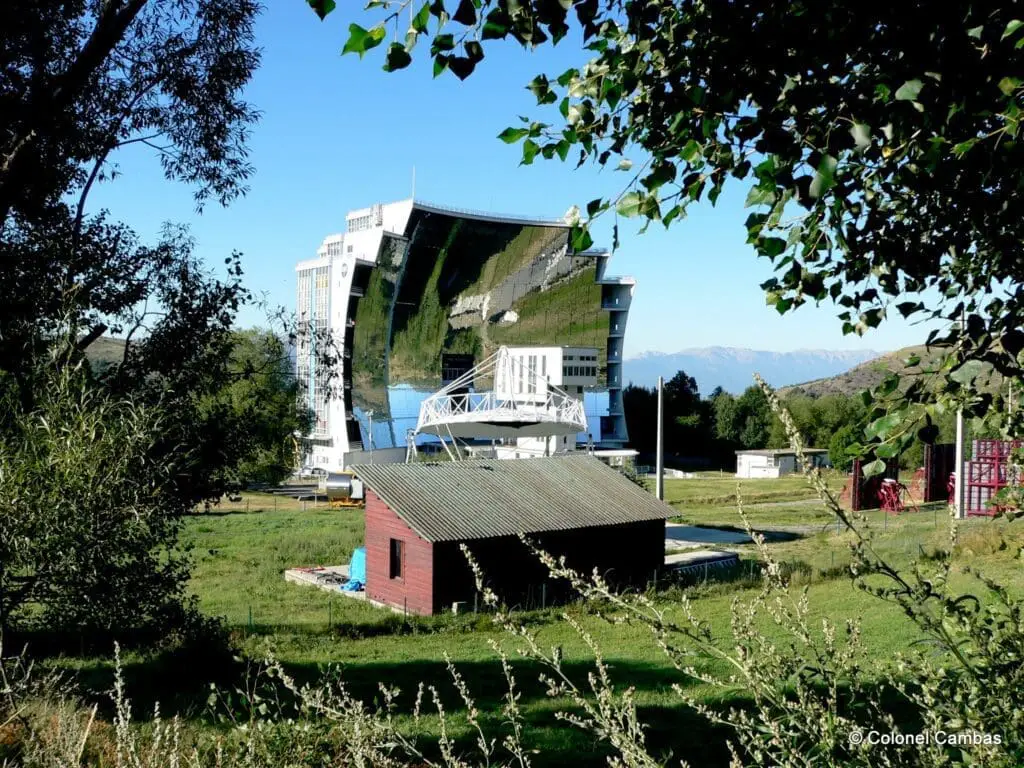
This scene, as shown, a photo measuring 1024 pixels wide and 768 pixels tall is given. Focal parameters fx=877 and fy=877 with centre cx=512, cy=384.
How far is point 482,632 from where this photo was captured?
759 inches

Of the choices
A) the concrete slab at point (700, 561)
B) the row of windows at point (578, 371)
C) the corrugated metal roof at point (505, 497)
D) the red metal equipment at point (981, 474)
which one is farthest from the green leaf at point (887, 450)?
the row of windows at point (578, 371)

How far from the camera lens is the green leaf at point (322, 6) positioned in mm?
3146

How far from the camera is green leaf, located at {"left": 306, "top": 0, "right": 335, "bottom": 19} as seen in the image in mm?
3146

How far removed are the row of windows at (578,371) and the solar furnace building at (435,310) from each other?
12 cm

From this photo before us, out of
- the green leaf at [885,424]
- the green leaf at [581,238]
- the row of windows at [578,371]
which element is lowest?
the green leaf at [885,424]

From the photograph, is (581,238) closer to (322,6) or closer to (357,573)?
(322,6)

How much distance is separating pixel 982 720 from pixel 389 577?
20810 millimetres

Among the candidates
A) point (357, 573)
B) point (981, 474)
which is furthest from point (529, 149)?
point (981, 474)

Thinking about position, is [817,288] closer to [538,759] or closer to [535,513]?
[538,759]

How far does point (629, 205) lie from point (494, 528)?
62.6 feet

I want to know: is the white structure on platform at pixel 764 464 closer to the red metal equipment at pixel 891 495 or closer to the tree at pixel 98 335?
the red metal equipment at pixel 891 495

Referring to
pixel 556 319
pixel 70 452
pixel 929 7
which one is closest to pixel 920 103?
pixel 929 7

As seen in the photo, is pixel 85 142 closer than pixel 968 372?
No

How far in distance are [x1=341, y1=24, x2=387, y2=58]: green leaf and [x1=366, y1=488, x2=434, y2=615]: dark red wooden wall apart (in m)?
19.0
